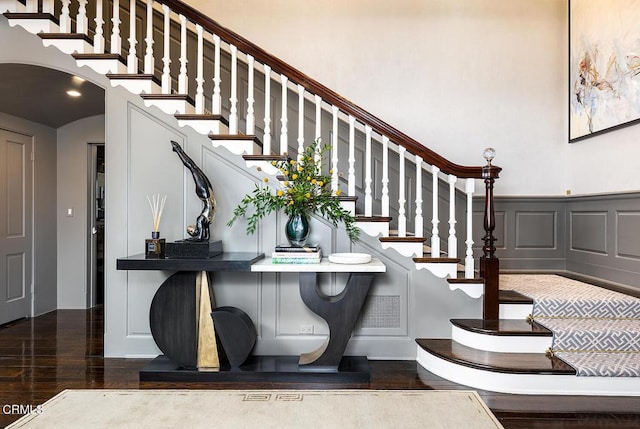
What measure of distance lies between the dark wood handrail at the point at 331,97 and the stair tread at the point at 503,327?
3.64ft

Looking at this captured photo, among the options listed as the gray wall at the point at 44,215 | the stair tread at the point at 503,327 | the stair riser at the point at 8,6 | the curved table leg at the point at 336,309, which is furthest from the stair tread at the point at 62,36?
the stair tread at the point at 503,327

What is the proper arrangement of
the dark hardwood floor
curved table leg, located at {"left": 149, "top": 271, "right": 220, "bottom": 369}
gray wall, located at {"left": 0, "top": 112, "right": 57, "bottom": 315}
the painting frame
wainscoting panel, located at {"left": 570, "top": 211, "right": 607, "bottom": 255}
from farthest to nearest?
gray wall, located at {"left": 0, "top": 112, "right": 57, "bottom": 315} < wainscoting panel, located at {"left": 570, "top": 211, "right": 607, "bottom": 255} < the painting frame < curved table leg, located at {"left": 149, "top": 271, "right": 220, "bottom": 369} < the dark hardwood floor

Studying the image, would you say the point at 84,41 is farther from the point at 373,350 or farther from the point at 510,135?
the point at 510,135

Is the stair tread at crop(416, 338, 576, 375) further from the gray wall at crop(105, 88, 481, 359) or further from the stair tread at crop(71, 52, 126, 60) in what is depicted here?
the stair tread at crop(71, 52, 126, 60)

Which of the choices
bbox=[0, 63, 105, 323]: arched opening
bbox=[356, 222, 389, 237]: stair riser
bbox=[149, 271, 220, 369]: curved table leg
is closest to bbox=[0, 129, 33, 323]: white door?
bbox=[0, 63, 105, 323]: arched opening

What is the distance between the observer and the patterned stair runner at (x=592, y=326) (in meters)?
2.77

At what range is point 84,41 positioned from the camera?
Result: 11.2 feet

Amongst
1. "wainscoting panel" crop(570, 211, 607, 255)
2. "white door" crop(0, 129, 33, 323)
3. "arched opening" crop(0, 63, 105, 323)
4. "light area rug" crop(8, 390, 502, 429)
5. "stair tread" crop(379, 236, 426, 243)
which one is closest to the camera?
"light area rug" crop(8, 390, 502, 429)

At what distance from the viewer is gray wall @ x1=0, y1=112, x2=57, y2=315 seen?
489 centimetres

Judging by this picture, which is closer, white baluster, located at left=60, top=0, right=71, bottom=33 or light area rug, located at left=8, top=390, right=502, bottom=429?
light area rug, located at left=8, top=390, right=502, bottom=429

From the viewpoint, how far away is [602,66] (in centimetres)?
401

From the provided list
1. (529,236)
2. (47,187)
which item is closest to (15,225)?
(47,187)

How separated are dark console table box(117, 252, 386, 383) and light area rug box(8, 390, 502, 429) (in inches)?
7.6

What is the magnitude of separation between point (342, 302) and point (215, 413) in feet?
3.59
